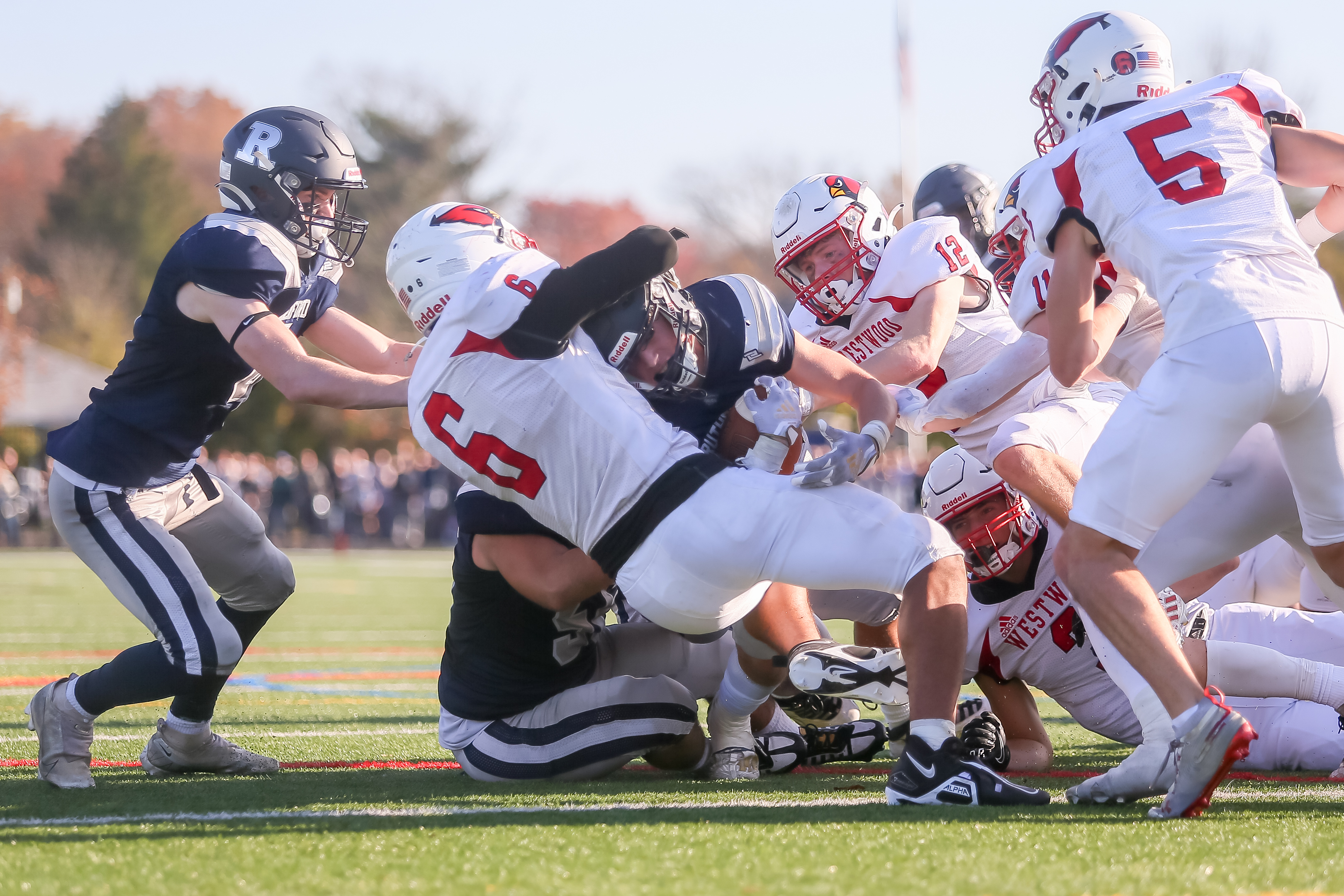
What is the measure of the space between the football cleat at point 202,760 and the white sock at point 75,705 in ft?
0.77

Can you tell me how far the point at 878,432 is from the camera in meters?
3.02

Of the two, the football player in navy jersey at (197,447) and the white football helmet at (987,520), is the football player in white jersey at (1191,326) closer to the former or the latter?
the white football helmet at (987,520)

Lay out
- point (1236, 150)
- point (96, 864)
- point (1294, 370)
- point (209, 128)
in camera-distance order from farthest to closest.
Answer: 1. point (209, 128)
2. point (1236, 150)
3. point (1294, 370)
4. point (96, 864)

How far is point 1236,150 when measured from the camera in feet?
9.82

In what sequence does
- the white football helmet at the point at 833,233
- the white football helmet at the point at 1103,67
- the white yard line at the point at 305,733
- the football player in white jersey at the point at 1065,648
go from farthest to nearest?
the white yard line at the point at 305,733, the white football helmet at the point at 833,233, the football player in white jersey at the point at 1065,648, the white football helmet at the point at 1103,67

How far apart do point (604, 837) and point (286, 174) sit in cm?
241

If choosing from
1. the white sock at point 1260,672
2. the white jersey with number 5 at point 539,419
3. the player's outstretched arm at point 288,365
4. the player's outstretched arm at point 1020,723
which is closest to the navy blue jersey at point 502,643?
the player's outstretched arm at point 288,365

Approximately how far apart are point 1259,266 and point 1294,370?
10.3 inches

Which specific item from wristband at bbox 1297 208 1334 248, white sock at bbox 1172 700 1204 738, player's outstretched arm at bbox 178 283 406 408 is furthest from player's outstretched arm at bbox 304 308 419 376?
wristband at bbox 1297 208 1334 248

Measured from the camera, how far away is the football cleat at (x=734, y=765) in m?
3.62

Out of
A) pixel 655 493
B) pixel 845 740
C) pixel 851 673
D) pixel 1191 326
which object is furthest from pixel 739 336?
pixel 845 740

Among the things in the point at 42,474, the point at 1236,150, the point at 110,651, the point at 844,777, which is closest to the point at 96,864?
the point at 844,777

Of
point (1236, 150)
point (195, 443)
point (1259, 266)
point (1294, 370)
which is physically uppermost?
point (1236, 150)

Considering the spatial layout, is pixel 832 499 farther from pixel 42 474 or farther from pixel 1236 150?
pixel 42 474
